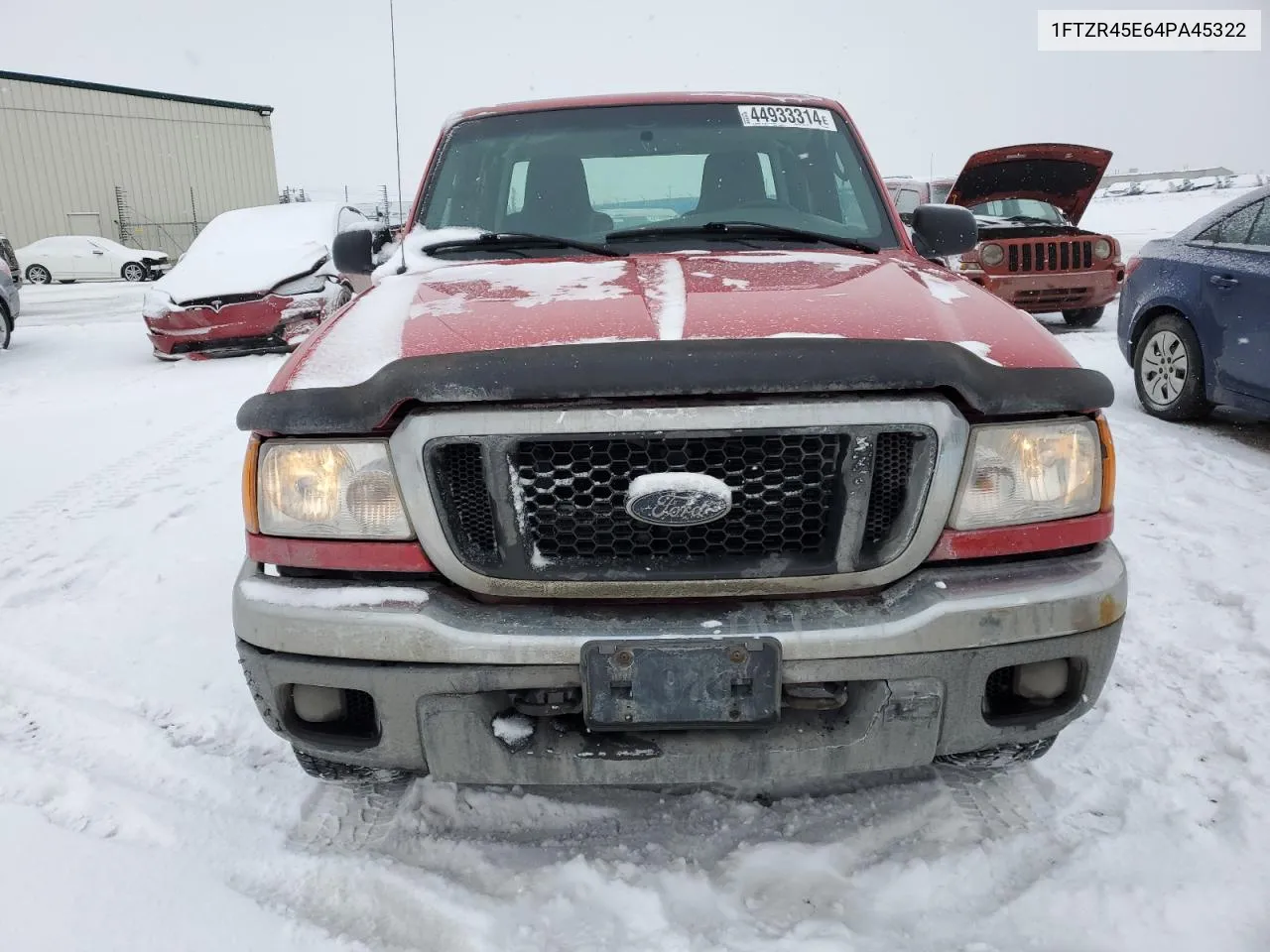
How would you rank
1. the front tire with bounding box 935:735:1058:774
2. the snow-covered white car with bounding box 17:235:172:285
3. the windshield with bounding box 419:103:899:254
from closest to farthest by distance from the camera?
the front tire with bounding box 935:735:1058:774, the windshield with bounding box 419:103:899:254, the snow-covered white car with bounding box 17:235:172:285

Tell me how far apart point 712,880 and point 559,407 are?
3.55ft

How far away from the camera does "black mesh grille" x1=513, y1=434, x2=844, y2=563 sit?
1.68 m

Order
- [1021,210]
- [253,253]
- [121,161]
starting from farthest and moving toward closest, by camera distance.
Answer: [121,161] < [1021,210] < [253,253]

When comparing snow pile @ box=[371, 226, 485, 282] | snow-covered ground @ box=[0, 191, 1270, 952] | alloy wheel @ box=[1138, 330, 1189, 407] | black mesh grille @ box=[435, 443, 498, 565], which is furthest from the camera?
alloy wheel @ box=[1138, 330, 1189, 407]

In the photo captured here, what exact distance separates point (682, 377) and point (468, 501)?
48 centimetres

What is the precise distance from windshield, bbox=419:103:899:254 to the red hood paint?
1.85ft

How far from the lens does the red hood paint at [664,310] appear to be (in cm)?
177

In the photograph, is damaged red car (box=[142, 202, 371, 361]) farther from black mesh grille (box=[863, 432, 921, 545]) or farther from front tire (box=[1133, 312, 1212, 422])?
black mesh grille (box=[863, 432, 921, 545])

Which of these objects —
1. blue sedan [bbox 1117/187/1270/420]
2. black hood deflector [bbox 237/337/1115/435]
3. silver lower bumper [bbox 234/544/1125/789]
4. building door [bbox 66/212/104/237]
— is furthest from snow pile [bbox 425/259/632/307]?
building door [bbox 66/212/104/237]

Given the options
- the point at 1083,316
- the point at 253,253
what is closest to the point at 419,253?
the point at 253,253

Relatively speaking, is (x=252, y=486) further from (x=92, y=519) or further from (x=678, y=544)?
(x=92, y=519)

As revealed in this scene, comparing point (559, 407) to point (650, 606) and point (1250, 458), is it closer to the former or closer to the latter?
point (650, 606)

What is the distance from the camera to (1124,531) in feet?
13.0

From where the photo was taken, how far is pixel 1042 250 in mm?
9312
